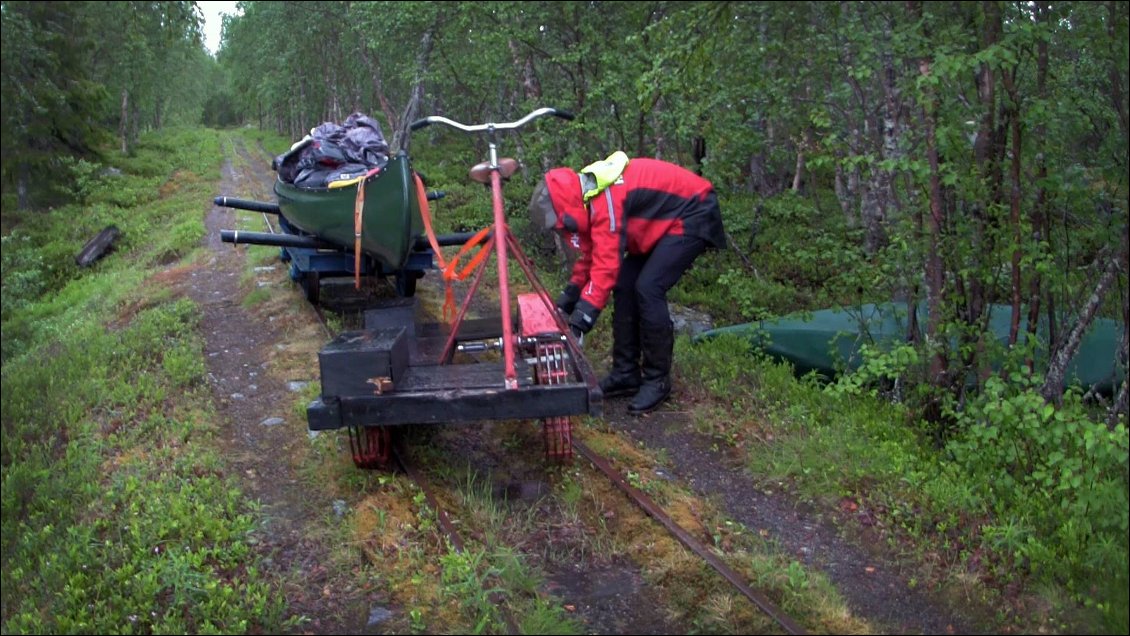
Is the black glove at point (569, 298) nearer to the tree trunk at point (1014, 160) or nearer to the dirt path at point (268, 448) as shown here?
the dirt path at point (268, 448)

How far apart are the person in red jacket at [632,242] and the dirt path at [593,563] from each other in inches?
15.5

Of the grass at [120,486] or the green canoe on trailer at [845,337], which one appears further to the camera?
the green canoe on trailer at [845,337]

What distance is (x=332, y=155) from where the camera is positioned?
9203mm

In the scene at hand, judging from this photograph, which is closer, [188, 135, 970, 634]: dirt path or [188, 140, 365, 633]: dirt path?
[188, 135, 970, 634]: dirt path

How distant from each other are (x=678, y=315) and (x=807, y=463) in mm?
6128

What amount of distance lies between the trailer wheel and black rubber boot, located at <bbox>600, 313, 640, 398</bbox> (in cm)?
362

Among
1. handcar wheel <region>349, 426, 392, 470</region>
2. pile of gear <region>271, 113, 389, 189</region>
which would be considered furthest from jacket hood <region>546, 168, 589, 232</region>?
pile of gear <region>271, 113, 389, 189</region>

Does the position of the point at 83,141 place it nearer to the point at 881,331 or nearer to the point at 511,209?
the point at 511,209

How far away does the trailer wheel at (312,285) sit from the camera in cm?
968

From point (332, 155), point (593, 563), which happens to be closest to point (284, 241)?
point (332, 155)

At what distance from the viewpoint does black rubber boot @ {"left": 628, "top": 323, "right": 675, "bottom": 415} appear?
689cm

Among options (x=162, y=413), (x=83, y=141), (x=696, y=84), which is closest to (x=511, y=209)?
(x=696, y=84)

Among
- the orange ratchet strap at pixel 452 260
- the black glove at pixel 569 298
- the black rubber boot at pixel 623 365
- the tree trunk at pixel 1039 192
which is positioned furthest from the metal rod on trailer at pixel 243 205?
the tree trunk at pixel 1039 192

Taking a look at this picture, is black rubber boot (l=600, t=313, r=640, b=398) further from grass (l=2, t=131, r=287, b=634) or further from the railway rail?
grass (l=2, t=131, r=287, b=634)
